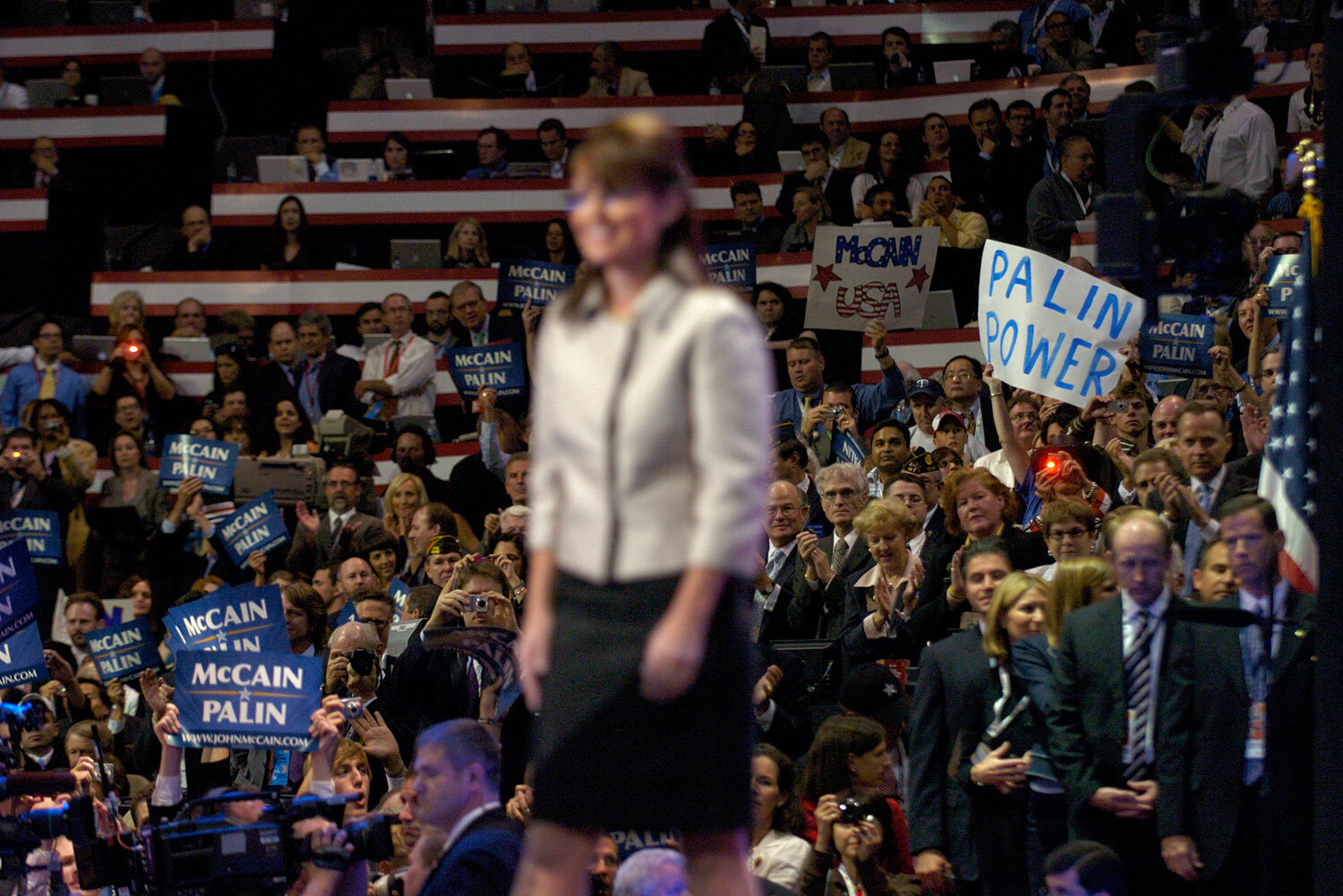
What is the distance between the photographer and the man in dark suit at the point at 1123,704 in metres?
4.91

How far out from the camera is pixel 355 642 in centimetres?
713

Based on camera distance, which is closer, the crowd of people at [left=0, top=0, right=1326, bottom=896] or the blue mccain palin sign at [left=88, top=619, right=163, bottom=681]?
the crowd of people at [left=0, top=0, right=1326, bottom=896]

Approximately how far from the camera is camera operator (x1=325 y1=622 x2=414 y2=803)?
657 cm

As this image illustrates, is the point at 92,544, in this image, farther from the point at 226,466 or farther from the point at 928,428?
the point at 928,428

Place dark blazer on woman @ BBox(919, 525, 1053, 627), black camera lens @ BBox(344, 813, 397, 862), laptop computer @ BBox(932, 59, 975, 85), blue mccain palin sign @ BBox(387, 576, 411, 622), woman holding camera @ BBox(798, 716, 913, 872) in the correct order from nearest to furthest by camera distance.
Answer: black camera lens @ BBox(344, 813, 397, 862)
woman holding camera @ BBox(798, 716, 913, 872)
dark blazer on woman @ BBox(919, 525, 1053, 627)
blue mccain palin sign @ BBox(387, 576, 411, 622)
laptop computer @ BBox(932, 59, 975, 85)

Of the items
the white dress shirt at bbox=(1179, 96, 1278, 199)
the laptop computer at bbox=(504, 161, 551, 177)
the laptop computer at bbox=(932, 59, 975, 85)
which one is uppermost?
the laptop computer at bbox=(932, 59, 975, 85)

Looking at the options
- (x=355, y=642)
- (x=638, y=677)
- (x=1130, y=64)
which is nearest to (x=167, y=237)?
(x=1130, y=64)

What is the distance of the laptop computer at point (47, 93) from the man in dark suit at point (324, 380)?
21.6ft

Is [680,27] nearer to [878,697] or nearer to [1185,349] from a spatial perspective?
[1185,349]

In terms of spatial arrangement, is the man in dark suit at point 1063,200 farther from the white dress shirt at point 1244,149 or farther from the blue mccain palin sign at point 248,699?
the blue mccain palin sign at point 248,699

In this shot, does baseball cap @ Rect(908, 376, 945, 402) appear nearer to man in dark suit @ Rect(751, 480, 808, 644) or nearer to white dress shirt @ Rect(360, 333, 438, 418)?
man in dark suit @ Rect(751, 480, 808, 644)

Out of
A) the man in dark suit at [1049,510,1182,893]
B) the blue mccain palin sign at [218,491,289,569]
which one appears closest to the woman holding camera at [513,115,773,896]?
the man in dark suit at [1049,510,1182,893]

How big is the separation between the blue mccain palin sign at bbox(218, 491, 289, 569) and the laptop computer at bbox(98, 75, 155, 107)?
325 inches

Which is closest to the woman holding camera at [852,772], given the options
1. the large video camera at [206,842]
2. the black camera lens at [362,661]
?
the large video camera at [206,842]
